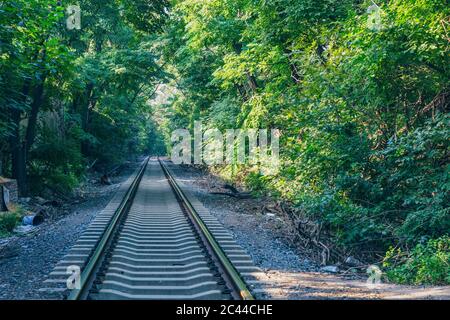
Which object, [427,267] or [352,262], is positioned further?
[352,262]

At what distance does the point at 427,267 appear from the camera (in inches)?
287

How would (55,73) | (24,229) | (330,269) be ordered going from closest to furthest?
(330,269), (24,229), (55,73)

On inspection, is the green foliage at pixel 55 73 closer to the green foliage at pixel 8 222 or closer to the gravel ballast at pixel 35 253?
the green foliage at pixel 8 222

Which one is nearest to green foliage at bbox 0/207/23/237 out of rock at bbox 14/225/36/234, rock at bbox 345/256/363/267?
rock at bbox 14/225/36/234

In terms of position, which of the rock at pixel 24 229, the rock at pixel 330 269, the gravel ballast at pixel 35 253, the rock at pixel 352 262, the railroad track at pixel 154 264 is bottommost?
the rock at pixel 352 262

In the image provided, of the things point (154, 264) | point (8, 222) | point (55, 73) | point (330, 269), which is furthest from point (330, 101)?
point (8, 222)

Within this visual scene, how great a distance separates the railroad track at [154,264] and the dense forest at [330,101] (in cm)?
294

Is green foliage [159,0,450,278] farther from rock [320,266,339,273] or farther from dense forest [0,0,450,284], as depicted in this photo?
rock [320,266,339,273]

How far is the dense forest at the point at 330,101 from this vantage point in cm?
906

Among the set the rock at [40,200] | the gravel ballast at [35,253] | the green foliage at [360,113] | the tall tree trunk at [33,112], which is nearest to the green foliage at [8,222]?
the gravel ballast at [35,253]

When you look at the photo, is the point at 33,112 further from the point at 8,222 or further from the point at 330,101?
the point at 330,101

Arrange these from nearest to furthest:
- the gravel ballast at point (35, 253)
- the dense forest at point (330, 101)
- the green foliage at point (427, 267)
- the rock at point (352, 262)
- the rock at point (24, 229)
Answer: the gravel ballast at point (35, 253) < the green foliage at point (427, 267) < the rock at point (352, 262) < the dense forest at point (330, 101) < the rock at point (24, 229)

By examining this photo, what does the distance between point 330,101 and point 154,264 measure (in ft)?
23.1
